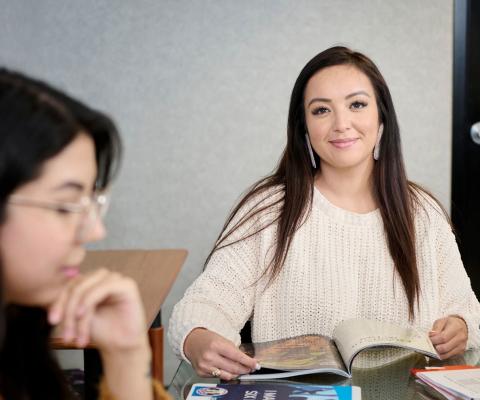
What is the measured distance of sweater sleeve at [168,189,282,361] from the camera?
1776mm

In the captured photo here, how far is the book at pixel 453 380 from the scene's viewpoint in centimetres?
137

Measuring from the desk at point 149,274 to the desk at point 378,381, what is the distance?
506 mm

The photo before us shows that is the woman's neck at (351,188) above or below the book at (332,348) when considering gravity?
above

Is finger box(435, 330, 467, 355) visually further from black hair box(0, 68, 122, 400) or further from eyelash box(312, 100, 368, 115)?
black hair box(0, 68, 122, 400)

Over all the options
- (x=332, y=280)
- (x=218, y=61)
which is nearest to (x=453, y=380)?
(x=332, y=280)

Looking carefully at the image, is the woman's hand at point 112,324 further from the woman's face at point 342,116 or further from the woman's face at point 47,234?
the woman's face at point 342,116

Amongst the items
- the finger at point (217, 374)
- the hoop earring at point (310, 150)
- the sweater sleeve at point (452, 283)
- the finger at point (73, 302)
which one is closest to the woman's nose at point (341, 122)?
the hoop earring at point (310, 150)

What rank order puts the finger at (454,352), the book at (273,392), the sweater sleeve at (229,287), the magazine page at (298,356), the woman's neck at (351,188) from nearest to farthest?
1. the book at (273,392)
2. the magazine page at (298,356)
3. the finger at (454,352)
4. the sweater sleeve at (229,287)
5. the woman's neck at (351,188)

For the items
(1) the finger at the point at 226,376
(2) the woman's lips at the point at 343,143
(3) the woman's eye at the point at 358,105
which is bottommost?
(1) the finger at the point at 226,376

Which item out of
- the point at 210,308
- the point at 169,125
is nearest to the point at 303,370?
the point at 210,308

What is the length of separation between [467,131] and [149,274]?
1.54 meters

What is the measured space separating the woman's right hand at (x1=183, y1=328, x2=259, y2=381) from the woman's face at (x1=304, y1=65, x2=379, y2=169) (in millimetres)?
641


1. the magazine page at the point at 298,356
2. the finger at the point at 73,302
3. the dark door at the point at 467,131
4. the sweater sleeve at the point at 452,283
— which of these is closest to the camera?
the finger at the point at 73,302

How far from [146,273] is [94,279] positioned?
1455 mm
